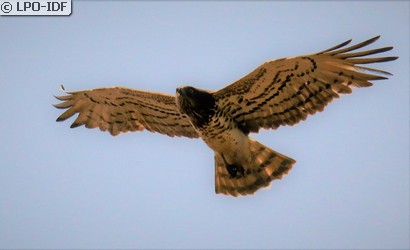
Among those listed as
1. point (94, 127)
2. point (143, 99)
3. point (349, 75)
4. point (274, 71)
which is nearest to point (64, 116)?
point (94, 127)

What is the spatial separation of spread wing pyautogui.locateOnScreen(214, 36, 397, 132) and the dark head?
0.18 metres

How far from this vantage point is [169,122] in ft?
39.7

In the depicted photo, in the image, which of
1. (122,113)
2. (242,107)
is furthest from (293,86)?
(122,113)

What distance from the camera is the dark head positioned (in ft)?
35.9

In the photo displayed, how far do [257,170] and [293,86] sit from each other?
1.46 meters

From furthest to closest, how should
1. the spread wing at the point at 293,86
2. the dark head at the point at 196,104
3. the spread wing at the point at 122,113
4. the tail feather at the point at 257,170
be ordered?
the spread wing at the point at 122,113 → the tail feather at the point at 257,170 → the dark head at the point at 196,104 → the spread wing at the point at 293,86

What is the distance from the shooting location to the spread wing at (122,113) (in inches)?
470

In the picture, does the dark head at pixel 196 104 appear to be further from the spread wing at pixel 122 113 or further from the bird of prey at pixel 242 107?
the spread wing at pixel 122 113

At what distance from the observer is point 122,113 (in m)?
12.2

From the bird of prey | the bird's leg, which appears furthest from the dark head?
the bird's leg

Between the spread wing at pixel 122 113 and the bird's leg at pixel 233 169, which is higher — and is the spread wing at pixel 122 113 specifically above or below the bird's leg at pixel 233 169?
above

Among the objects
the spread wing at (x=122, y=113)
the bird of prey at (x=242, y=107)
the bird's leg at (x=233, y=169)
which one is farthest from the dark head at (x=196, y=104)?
the bird's leg at (x=233, y=169)

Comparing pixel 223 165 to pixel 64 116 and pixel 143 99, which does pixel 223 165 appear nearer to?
pixel 143 99

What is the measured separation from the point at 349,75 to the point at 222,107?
71.2 inches
